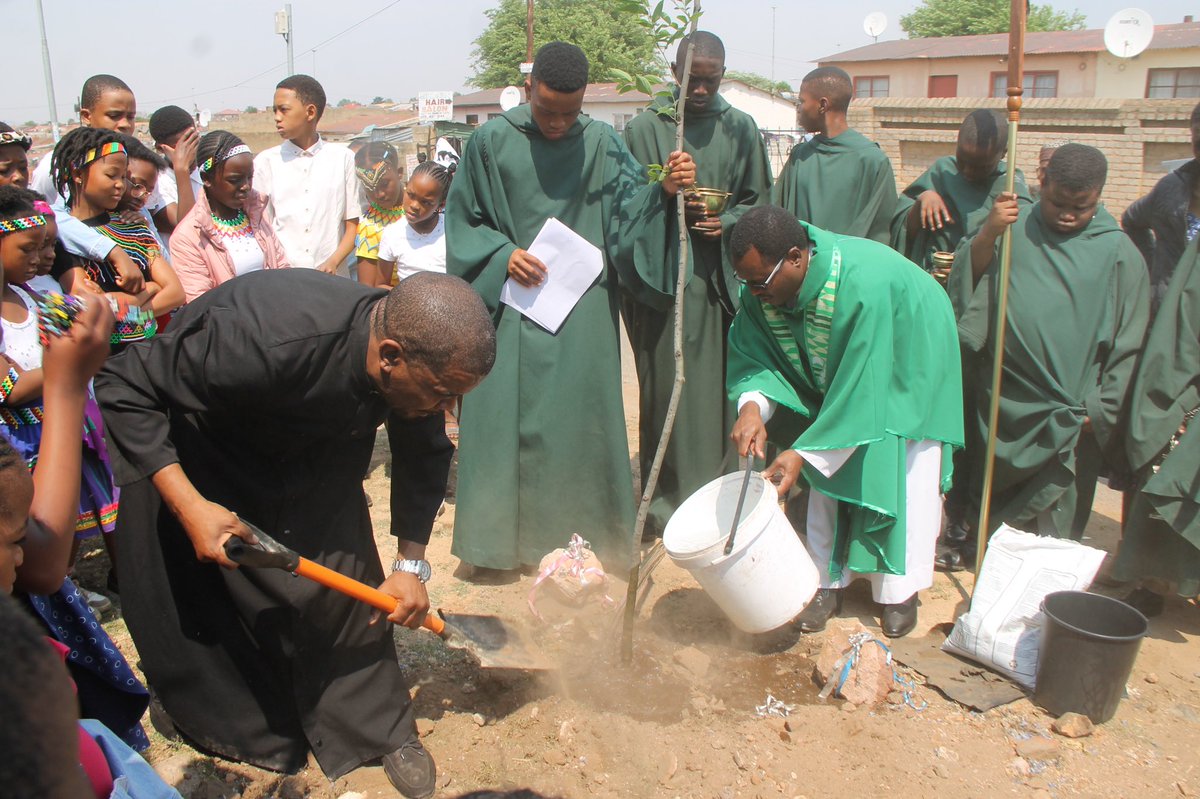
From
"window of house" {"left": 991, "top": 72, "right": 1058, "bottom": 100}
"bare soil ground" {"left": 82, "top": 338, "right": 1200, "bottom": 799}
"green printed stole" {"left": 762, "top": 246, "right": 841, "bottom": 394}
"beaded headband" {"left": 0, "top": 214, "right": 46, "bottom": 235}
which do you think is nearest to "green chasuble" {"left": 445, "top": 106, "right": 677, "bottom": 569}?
"bare soil ground" {"left": 82, "top": 338, "right": 1200, "bottom": 799}

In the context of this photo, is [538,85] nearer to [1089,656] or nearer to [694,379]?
[694,379]

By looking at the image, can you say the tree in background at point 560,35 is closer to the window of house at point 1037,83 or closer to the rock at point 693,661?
the window of house at point 1037,83

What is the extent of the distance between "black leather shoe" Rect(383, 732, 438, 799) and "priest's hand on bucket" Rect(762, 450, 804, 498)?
1525 mm

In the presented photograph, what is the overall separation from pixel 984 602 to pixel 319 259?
4154 mm

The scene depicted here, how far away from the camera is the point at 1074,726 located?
10.4 feet

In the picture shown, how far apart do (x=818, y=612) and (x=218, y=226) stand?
11.4 feet

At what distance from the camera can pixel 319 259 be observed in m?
5.67

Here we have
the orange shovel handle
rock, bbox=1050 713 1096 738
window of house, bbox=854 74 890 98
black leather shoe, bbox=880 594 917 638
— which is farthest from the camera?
window of house, bbox=854 74 890 98

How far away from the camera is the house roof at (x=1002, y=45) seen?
32.1 meters

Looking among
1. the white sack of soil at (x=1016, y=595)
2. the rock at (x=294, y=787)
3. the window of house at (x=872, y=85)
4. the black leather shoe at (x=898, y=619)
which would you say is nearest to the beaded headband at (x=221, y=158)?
the rock at (x=294, y=787)

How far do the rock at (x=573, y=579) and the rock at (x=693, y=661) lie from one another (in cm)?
50

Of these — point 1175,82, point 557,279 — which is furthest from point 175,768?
point 1175,82

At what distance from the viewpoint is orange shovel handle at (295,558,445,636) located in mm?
2523

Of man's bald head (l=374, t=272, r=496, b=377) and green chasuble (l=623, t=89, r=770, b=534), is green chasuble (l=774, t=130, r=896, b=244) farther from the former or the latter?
man's bald head (l=374, t=272, r=496, b=377)
